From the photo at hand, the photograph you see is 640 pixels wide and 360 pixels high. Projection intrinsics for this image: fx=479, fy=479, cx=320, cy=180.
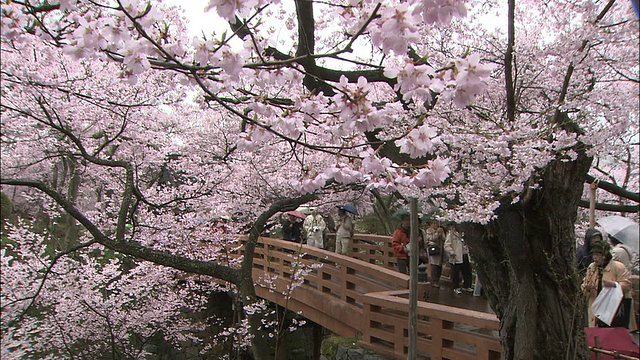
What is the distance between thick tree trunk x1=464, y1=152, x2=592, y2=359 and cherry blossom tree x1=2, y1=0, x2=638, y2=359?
13 millimetres

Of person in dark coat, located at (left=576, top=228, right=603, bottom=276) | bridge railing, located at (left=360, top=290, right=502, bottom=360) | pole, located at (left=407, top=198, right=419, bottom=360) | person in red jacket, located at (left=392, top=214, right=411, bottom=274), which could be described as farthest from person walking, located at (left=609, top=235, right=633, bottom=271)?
person in red jacket, located at (left=392, top=214, right=411, bottom=274)

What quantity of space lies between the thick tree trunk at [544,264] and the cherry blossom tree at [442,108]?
0.01 m

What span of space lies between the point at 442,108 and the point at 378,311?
3.10 meters

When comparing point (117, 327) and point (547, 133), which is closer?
point (547, 133)

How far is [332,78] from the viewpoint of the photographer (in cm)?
416

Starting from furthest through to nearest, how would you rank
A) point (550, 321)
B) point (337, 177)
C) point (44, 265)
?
point (44, 265)
point (550, 321)
point (337, 177)

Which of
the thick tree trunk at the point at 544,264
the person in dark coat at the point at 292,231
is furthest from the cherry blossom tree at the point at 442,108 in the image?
the person in dark coat at the point at 292,231

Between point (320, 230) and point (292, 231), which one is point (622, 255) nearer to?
point (320, 230)

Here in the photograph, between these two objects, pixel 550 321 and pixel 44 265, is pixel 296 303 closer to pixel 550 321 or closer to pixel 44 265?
pixel 44 265

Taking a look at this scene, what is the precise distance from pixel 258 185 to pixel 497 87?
20.4 ft

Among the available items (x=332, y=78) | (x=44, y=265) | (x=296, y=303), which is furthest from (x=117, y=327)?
(x=332, y=78)

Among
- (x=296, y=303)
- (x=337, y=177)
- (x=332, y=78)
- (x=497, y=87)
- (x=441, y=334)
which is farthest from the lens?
(x=296, y=303)

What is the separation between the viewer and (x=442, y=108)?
5.77 meters

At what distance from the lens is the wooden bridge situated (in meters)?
5.47
